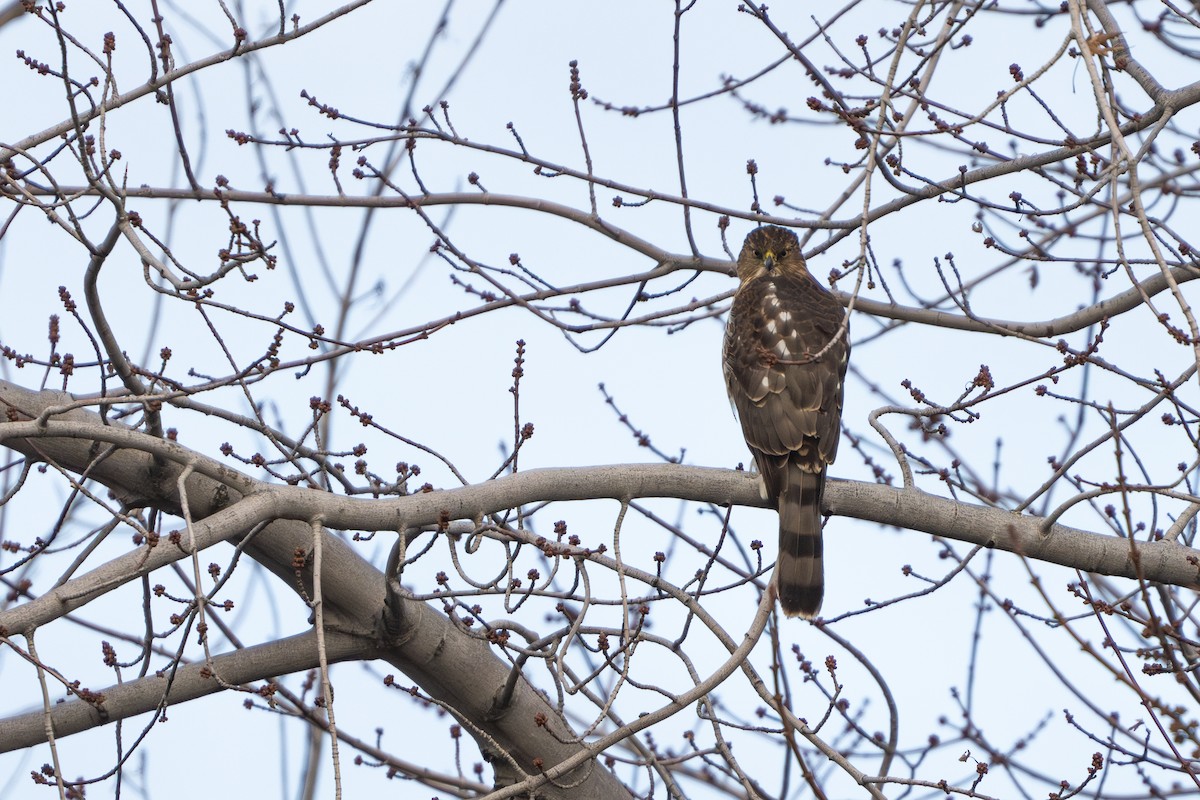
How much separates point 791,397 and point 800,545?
0.63m

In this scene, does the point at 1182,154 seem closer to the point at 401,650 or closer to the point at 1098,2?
the point at 1098,2

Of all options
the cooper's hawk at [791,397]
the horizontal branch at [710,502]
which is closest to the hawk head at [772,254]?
the cooper's hawk at [791,397]

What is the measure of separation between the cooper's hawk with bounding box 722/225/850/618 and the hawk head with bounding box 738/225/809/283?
25mm

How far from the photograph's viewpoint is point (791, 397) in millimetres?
5129

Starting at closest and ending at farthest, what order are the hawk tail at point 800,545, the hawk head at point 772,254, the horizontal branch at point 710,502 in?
the horizontal branch at point 710,502
the hawk tail at point 800,545
the hawk head at point 772,254

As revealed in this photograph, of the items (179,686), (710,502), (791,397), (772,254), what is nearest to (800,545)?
(710,502)

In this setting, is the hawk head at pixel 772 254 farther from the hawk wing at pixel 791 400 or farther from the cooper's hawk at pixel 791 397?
the hawk wing at pixel 791 400

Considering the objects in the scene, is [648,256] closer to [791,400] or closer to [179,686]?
[791,400]

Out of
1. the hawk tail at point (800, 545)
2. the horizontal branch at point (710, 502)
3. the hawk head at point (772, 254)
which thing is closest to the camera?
the horizontal branch at point (710, 502)

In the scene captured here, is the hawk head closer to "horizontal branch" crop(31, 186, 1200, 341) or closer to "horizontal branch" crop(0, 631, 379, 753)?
"horizontal branch" crop(31, 186, 1200, 341)

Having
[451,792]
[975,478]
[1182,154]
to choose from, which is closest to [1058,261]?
[1182,154]

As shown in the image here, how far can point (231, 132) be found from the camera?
5043 millimetres

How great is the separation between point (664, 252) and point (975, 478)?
6.58 feet

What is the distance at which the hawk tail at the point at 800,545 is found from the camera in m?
4.77
